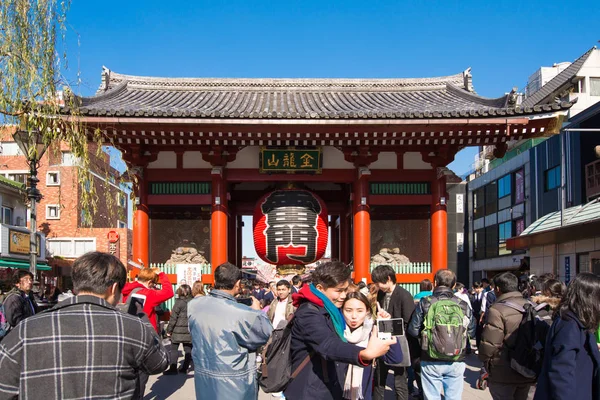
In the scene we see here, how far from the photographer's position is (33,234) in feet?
28.5

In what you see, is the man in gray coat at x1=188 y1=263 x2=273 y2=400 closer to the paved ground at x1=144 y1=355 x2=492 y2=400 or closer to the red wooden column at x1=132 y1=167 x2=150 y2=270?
the paved ground at x1=144 y1=355 x2=492 y2=400

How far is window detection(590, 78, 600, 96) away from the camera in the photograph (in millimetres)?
28781

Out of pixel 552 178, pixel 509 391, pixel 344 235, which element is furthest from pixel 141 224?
pixel 552 178

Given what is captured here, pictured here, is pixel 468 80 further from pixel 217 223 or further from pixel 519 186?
pixel 519 186

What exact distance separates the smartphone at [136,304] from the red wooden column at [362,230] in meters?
7.24

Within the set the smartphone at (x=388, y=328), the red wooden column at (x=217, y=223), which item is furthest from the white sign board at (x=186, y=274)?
the smartphone at (x=388, y=328)

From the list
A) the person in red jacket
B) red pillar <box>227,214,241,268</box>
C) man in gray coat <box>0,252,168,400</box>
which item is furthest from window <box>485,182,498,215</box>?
man in gray coat <box>0,252,168,400</box>

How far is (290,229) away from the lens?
12367mm

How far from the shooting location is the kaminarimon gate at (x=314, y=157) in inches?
451

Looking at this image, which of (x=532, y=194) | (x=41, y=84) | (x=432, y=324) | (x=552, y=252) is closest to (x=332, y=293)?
(x=432, y=324)

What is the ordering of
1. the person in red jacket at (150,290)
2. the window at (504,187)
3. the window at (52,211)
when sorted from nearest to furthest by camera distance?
the person in red jacket at (150,290) → the window at (52,211) → the window at (504,187)

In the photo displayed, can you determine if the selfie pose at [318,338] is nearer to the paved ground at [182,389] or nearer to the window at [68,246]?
the paved ground at [182,389]

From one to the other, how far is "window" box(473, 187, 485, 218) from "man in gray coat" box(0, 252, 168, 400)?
39132 millimetres

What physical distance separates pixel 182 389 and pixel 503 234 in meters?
31.2
